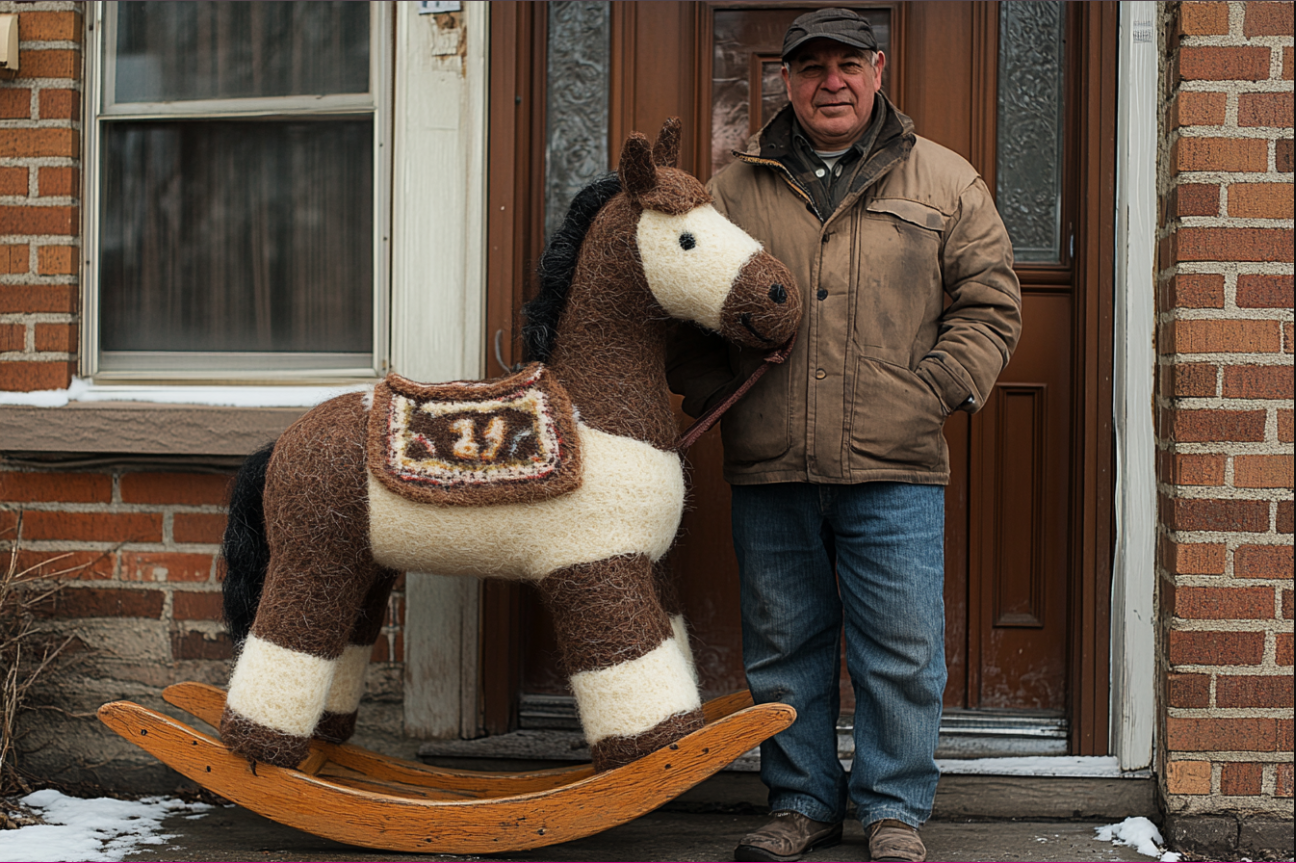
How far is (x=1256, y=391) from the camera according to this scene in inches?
96.5

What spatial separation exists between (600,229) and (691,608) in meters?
1.19

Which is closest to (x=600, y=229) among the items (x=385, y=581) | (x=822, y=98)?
(x=822, y=98)

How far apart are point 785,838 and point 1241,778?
1116 mm

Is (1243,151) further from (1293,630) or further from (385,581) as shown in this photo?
(385,581)

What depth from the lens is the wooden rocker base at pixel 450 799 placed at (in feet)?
7.00

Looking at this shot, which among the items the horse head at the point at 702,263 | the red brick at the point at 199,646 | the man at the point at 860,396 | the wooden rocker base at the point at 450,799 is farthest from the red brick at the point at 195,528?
the horse head at the point at 702,263

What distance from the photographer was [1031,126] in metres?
2.83

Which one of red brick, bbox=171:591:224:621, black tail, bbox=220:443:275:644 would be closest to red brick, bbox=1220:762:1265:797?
black tail, bbox=220:443:275:644

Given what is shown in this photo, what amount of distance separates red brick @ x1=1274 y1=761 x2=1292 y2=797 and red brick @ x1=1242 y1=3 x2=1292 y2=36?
67.4 inches

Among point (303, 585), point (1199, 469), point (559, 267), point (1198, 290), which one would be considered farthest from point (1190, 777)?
point (303, 585)

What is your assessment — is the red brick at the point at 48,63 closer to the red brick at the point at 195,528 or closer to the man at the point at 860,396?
the red brick at the point at 195,528

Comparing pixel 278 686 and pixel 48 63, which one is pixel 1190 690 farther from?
pixel 48 63

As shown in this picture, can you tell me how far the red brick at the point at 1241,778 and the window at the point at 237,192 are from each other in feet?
7.81

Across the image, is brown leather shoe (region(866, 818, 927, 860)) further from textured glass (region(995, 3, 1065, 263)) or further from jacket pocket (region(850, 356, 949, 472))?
textured glass (region(995, 3, 1065, 263))
